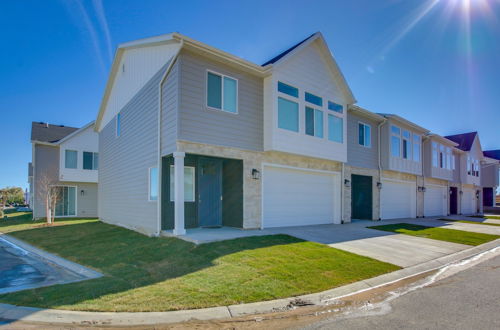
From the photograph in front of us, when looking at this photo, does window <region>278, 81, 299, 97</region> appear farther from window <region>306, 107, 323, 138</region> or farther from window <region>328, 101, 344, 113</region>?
window <region>328, 101, 344, 113</region>

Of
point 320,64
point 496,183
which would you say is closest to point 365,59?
point 320,64

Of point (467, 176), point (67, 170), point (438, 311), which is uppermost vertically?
point (67, 170)

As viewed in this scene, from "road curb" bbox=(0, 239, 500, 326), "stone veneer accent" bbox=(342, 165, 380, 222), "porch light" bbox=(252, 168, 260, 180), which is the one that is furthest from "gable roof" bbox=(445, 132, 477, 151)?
"road curb" bbox=(0, 239, 500, 326)

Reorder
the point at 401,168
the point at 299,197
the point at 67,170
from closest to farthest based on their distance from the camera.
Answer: the point at 299,197 < the point at 401,168 < the point at 67,170

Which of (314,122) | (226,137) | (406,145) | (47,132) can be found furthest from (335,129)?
(47,132)

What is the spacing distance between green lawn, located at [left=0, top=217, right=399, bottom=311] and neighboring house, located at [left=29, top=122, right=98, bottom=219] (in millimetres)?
14768

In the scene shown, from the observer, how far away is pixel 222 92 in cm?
961

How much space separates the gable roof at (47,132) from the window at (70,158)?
1938 mm

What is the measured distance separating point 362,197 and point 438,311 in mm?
13122

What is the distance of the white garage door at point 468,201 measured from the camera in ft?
87.5

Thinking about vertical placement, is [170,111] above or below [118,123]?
below

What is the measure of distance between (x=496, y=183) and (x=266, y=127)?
1408 inches

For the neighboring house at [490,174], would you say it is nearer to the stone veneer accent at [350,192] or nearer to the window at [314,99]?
the stone veneer accent at [350,192]

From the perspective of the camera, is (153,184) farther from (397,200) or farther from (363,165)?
(397,200)
